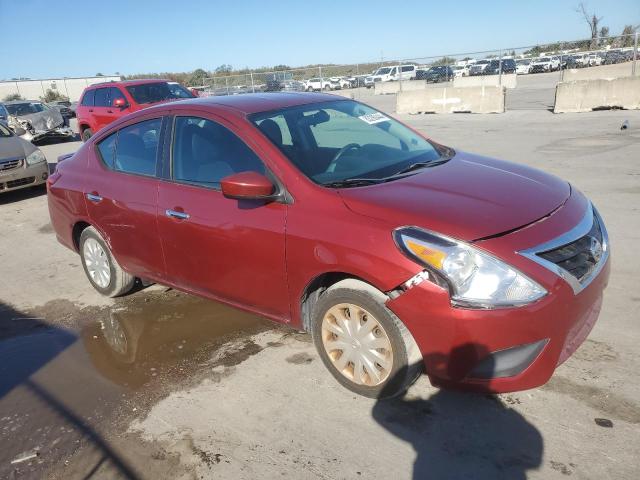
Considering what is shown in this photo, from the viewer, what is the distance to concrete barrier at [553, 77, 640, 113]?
1425cm

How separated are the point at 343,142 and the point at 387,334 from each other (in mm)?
1554

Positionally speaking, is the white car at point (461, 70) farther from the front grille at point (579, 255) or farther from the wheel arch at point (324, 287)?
the wheel arch at point (324, 287)

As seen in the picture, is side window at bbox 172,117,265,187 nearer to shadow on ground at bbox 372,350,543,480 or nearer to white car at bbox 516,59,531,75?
shadow on ground at bbox 372,350,543,480

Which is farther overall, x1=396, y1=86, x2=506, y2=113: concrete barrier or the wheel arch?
x1=396, y1=86, x2=506, y2=113: concrete barrier

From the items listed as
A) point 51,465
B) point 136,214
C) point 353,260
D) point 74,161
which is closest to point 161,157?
point 136,214

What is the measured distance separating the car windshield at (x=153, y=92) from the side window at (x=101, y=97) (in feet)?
3.10

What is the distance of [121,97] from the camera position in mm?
13156

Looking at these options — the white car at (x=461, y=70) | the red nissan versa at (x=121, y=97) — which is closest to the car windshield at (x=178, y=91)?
the red nissan versa at (x=121, y=97)

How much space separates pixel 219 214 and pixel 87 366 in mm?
1469

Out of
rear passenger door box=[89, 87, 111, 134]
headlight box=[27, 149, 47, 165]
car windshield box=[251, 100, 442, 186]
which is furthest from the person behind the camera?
rear passenger door box=[89, 87, 111, 134]

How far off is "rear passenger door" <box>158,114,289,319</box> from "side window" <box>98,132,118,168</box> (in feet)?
2.96

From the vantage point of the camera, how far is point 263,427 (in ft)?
9.41

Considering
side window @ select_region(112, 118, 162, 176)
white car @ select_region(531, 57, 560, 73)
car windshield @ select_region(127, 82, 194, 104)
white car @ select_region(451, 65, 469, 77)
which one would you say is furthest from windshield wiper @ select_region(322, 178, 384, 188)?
white car @ select_region(451, 65, 469, 77)

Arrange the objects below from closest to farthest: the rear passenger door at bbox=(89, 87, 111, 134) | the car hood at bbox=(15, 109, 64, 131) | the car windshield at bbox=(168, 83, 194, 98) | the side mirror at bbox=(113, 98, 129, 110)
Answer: the side mirror at bbox=(113, 98, 129, 110) → the car windshield at bbox=(168, 83, 194, 98) → the rear passenger door at bbox=(89, 87, 111, 134) → the car hood at bbox=(15, 109, 64, 131)
